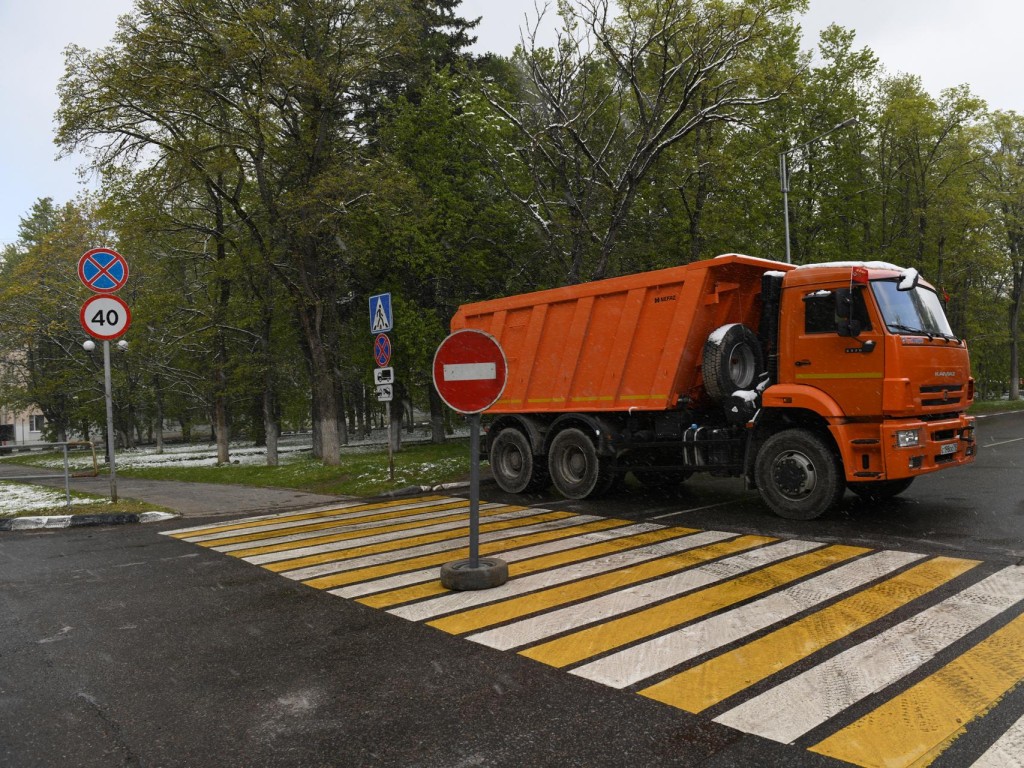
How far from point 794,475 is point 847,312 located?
204cm

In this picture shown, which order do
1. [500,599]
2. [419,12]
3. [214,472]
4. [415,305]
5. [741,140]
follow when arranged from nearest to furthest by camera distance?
[500,599] → [214,472] → [415,305] → [741,140] → [419,12]

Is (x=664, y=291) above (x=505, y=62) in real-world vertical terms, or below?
below

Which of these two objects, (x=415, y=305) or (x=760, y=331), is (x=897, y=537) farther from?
(x=415, y=305)

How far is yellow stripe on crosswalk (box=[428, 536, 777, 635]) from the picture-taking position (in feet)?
16.3

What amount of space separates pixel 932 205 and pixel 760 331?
27.2m

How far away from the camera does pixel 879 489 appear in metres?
Answer: 9.59

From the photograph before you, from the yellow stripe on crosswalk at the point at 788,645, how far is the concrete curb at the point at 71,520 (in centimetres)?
934

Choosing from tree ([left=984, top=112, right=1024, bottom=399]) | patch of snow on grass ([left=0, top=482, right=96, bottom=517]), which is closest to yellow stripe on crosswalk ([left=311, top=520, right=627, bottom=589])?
patch of snow on grass ([left=0, top=482, right=96, bottom=517])

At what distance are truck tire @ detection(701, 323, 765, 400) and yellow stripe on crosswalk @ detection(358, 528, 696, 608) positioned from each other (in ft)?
6.58

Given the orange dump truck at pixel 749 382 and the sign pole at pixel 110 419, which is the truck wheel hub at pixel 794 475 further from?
the sign pole at pixel 110 419

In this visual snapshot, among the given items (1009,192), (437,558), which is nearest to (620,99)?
(437,558)

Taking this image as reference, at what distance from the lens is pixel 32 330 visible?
2934 cm

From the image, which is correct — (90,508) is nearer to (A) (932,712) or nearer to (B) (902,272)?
(A) (932,712)

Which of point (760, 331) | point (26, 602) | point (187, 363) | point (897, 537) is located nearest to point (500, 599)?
point (26, 602)
